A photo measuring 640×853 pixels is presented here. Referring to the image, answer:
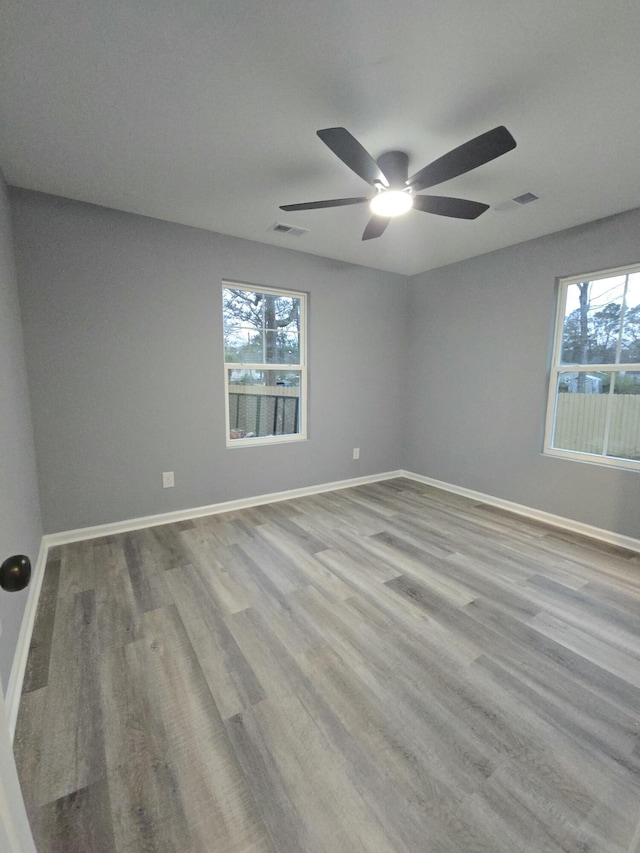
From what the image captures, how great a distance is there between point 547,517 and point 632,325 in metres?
1.72

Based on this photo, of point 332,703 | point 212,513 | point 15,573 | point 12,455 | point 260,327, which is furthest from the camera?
point 260,327

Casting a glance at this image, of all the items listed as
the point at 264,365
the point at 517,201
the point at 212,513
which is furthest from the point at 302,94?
the point at 212,513

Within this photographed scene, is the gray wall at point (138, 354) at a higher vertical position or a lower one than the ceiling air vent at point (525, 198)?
lower

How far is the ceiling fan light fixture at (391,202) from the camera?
1.97 m

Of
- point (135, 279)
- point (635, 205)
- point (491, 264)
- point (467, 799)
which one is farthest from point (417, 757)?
point (491, 264)

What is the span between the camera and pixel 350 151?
159cm

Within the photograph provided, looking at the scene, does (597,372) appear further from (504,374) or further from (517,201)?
(517,201)

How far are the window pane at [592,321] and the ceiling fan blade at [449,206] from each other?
5.38 ft

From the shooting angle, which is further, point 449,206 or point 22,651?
point 449,206

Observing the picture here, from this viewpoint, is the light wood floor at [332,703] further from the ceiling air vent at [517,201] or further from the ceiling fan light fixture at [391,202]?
the ceiling air vent at [517,201]

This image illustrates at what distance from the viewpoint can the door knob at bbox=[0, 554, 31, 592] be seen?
1.93 ft

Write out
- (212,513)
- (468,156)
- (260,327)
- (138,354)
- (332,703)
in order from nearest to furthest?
(332,703) → (468,156) → (138,354) → (212,513) → (260,327)

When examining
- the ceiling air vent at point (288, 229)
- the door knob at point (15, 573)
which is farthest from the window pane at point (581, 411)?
the door knob at point (15, 573)

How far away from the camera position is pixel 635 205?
257 cm
